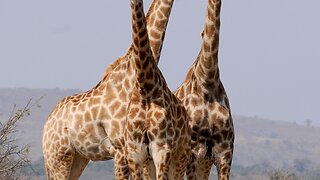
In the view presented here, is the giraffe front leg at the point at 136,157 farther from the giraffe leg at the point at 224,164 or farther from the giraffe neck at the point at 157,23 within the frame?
the giraffe neck at the point at 157,23

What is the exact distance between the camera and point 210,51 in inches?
436

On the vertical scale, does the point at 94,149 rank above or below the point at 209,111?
below

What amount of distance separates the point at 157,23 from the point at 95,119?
4.35 feet

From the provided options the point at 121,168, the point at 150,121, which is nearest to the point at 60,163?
the point at 121,168

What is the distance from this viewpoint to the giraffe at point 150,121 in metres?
9.88

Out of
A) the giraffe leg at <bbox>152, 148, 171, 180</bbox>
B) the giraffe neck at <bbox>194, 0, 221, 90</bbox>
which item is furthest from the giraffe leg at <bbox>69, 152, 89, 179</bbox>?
the giraffe leg at <bbox>152, 148, 171, 180</bbox>

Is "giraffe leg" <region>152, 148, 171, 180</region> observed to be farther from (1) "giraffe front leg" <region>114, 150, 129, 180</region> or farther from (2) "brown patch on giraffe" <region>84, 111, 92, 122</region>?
(2) "brown patch on giraffe" <region>84, 111, 92, 122</region>

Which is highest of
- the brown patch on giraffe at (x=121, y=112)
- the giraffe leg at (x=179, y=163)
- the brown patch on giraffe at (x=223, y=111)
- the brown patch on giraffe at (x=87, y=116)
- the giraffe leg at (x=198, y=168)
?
the brown patch on giraffe at (x=223, y=111)

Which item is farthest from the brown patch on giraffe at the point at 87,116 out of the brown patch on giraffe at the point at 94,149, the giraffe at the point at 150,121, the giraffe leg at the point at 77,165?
the giraffe at the point at 150,121

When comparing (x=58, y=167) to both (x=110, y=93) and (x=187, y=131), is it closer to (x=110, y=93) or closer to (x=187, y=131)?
(x=110, y=93)

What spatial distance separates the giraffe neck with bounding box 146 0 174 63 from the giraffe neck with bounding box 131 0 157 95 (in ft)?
4.24

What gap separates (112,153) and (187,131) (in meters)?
1.28

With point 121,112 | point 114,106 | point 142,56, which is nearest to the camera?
point 142,56

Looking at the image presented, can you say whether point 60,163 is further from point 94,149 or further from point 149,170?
point 149,170
